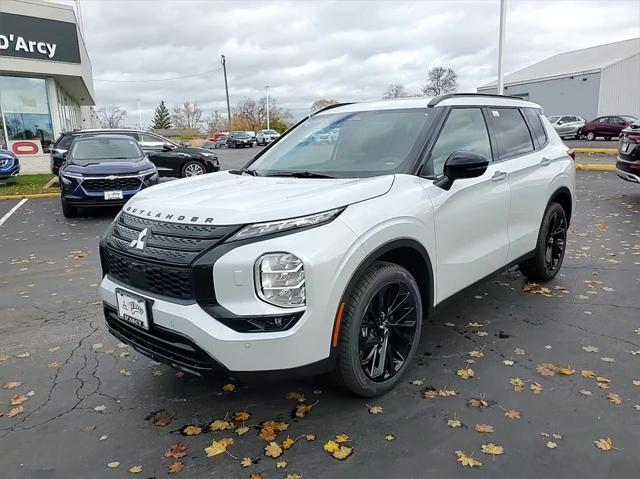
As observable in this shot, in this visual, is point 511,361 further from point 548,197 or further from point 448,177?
point 548,197

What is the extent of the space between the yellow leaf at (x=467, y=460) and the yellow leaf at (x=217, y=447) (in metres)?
1.20

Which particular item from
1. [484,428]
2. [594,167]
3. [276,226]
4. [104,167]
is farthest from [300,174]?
[594,167]

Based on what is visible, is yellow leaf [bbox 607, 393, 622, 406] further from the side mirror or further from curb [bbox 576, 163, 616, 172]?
curb [bbox 576, 163, 616, 172]

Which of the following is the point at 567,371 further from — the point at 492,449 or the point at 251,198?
the point at 251,198

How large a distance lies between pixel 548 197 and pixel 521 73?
5319cm

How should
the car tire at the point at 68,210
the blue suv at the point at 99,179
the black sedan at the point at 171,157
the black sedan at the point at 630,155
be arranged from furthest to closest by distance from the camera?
the black sedan at the point at 171,157 < the car tire at the point at 68,210 < the blue suv at the point at 99,179 < the black sedan at the point at 630,155

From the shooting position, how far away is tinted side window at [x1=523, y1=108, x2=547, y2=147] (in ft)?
16.3

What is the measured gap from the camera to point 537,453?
2586 millimetres

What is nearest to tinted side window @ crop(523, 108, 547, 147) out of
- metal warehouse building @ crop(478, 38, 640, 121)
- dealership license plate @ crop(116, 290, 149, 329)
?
dealership license plate @ crop(116, 290, 149, 329)

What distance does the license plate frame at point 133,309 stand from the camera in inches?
110

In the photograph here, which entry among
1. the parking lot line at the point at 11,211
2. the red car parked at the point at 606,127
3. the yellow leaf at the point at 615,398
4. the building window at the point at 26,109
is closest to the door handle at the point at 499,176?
the yellow leaf at the point at 615,398

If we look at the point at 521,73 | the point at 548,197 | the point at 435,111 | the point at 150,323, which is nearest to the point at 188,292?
the point at 150,323

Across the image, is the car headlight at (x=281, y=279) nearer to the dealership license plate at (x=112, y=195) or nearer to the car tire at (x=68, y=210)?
the dealership license plate at (x=112, y=195)

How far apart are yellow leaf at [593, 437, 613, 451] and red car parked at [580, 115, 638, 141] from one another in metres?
31.4
